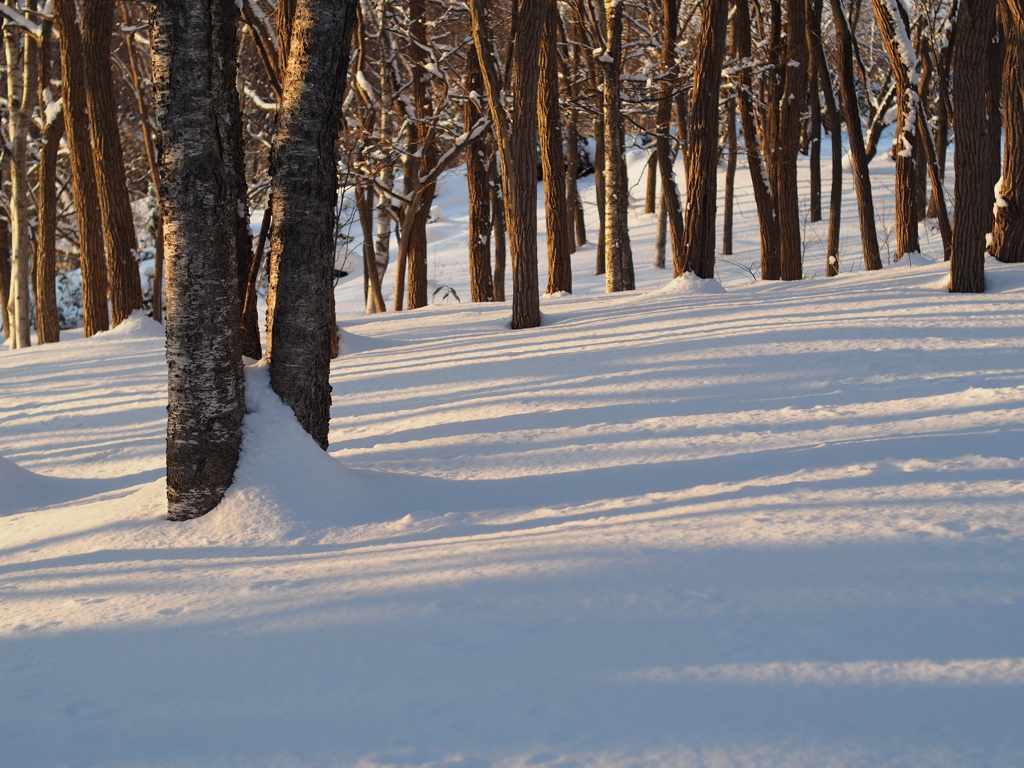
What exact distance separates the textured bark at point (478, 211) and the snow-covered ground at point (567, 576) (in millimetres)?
7407

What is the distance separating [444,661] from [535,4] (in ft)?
24.5

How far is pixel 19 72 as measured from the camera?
541 inches

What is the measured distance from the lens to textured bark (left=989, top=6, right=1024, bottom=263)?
841 centimetres

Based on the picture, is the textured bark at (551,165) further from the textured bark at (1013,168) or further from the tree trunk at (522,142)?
the textured bark at (1013,168)

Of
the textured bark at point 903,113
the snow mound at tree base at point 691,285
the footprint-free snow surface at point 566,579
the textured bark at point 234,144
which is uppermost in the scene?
the textured bark at point 903,113

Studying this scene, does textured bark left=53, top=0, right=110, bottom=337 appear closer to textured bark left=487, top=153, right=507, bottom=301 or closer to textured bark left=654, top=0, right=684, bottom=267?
textured bark left=487, top=153, right=507, bottom=301

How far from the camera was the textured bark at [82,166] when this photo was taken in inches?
430

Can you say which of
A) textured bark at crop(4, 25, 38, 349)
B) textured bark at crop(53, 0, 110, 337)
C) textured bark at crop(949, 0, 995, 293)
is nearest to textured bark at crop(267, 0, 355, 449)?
textured bark at crop(949, 0, 995, 293)

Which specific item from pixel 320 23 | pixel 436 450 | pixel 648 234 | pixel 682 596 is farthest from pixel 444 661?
pixel 648 234

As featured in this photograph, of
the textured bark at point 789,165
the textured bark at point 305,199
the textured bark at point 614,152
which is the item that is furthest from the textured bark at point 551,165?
the textured bark at point 305,199

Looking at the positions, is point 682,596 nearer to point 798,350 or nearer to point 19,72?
point 798,350

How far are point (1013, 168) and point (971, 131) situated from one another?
4.42ft

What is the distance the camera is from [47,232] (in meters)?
13.8

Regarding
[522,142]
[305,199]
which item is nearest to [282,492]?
[305,199]
